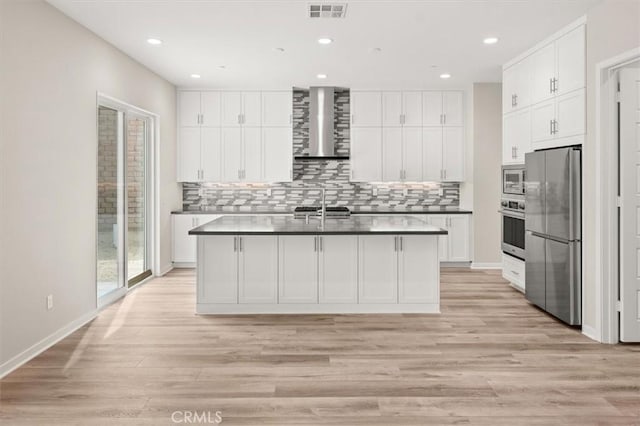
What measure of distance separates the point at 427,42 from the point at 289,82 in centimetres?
266

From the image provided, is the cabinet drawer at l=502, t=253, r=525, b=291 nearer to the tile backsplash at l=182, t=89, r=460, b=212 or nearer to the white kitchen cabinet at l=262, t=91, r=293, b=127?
the tile backsplash at l=182, t=89, r=460, b=212

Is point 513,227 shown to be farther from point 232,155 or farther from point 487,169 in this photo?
point 232,155

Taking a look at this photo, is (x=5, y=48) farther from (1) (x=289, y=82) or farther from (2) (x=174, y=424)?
(1) (x=289, y=82)

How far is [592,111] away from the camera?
4.19m

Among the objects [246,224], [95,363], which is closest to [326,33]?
[246,224]

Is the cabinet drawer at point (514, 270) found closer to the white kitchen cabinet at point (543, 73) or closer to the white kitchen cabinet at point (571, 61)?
the white kitchen cabinet at point (543, 73)

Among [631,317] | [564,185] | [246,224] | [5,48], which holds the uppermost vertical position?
[5,48]

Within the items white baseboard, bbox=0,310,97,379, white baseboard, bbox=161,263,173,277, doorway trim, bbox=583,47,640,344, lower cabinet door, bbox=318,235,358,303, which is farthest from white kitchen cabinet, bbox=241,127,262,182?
doorway trim, bbox=583,47,640,344

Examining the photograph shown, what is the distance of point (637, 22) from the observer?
3627mm

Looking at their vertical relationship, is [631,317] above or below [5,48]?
below

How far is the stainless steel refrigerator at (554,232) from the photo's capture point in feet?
14.5

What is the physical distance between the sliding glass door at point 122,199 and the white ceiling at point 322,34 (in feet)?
2.69

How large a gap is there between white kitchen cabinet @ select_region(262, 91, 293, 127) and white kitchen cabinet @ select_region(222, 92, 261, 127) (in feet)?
0.43

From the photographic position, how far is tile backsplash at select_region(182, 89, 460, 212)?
27.0 ft
